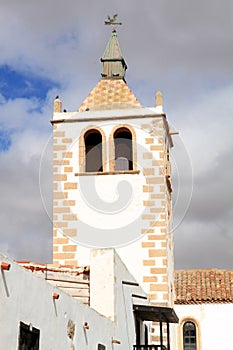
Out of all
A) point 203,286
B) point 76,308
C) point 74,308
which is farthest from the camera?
point 203,286

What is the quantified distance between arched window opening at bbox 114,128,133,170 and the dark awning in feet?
16.9

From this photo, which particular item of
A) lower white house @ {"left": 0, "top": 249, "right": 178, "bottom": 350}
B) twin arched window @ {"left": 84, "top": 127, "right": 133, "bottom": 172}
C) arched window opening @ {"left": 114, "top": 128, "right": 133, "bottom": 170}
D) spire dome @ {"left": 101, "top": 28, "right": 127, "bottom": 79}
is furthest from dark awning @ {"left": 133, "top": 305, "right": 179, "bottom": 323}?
spire dome @ {"left": 101, "top": 28, "right": 127, "bottom": 79}

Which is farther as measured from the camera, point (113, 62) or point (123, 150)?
point (113, 62)

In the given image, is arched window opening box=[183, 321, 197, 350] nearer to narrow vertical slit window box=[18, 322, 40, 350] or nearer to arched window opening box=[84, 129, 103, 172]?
arched window opening box=[84, 129, 103, 172]

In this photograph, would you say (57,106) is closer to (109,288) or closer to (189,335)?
(109,288)

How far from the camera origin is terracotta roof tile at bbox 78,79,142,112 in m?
20.5

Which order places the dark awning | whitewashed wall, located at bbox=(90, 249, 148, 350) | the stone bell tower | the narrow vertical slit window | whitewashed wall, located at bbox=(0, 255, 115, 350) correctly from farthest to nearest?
1. the stone bell tower
2. the dark awning
3. whitewashed wall, located at bbox=(90, 249, 148, 350)
4. the narrow vertical slit window
5. whitewashed wall, located at bbox=(0, 255, 115, 350)

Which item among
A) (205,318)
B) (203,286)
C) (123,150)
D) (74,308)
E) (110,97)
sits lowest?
(74,308)

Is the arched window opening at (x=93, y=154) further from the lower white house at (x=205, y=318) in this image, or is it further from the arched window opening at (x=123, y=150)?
the lower white house at (x=205, y=318)

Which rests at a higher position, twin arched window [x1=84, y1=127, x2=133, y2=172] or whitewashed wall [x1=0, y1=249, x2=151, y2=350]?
twin arched window [x1=84, y1=127, x2=133, y2=172]

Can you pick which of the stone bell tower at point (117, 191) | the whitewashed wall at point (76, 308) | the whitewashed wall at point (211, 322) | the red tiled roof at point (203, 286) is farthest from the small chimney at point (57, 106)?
the whitewashed wall at point (211, 322)

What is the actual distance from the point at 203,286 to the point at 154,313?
11.0 metres

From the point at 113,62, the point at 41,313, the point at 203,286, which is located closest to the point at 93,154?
the point at 113,62

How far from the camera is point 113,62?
21.9 meters
